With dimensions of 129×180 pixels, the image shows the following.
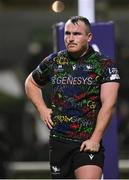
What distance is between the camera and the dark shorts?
5.38 metres

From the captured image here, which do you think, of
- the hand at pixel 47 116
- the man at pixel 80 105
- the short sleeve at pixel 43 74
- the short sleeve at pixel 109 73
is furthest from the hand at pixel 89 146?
the short sleeve at pixel 43 74

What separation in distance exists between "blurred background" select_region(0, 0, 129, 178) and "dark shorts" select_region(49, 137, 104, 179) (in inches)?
253

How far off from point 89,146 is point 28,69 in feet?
24.1

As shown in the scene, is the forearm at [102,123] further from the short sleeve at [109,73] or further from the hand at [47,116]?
the hand at [47,116]

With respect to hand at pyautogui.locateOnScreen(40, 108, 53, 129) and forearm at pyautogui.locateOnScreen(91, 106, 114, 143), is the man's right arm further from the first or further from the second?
forearm at pyautogui.locateOnScreen(91, 106, 114, 143)

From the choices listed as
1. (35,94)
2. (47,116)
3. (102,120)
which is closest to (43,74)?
(35,94)

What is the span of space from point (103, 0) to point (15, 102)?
3.14 meters

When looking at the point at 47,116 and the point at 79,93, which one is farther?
the point at 47,116

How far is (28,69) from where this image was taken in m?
12.6

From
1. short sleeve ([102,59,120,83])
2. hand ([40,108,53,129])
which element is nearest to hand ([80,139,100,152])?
hand ([40,108,53,129])

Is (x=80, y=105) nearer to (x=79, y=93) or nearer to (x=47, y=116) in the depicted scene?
(x=79, y=93)

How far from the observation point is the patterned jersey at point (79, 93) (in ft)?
17.8

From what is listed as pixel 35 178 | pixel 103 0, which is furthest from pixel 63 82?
pixel 35 178

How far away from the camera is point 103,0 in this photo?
34.9ft
